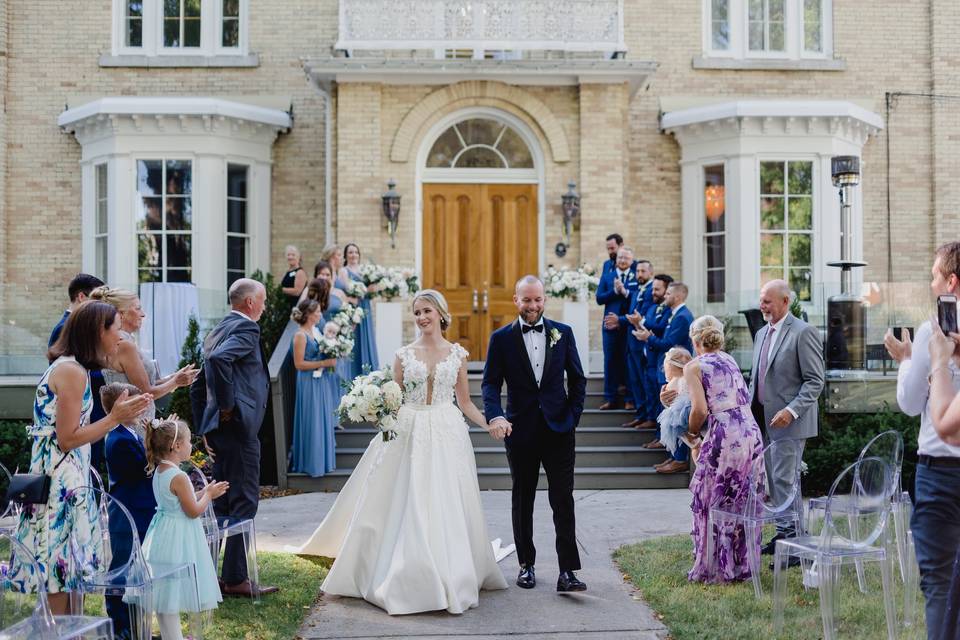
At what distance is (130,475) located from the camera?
5586 mm

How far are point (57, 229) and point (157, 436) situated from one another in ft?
41.1

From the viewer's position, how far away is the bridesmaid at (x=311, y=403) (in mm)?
11047

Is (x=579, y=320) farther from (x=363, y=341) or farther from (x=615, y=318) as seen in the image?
(x=363, y=341)

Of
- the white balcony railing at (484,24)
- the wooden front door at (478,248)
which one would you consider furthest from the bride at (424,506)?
the white balcony railing at (484,24)

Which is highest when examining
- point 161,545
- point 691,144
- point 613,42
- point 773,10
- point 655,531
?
point 773,10

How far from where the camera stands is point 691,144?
54.4 feet

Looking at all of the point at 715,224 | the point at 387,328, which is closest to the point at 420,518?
the point at 387,328

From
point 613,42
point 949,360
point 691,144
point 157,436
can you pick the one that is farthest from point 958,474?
point 691,144

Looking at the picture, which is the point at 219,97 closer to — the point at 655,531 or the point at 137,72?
the point at 137,72

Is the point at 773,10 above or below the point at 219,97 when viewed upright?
above

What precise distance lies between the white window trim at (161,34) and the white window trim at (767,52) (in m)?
7.69

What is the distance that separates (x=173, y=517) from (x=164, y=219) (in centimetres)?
1135

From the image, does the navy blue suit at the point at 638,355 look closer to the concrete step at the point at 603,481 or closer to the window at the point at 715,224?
the concrete step at the point at 603,481

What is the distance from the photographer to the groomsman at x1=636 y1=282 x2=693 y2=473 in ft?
36.8
